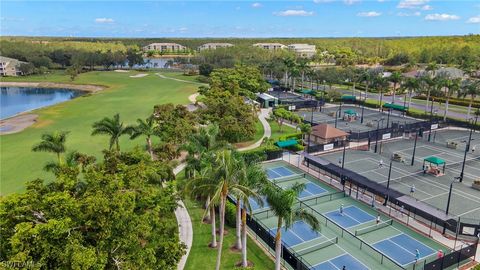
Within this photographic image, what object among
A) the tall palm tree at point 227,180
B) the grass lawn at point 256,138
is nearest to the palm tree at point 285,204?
the tall palm tree at point 227,180

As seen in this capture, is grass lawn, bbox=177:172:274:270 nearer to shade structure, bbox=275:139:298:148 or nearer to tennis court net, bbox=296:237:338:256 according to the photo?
tennis court net, bbox=296:237:338:256

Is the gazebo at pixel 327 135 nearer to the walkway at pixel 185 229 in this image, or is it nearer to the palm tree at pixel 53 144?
the walkway at pixel 185 229

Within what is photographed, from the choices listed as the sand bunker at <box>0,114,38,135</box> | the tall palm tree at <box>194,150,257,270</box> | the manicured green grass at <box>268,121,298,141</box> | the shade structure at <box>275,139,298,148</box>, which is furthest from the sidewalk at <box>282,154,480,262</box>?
the sand bunker at <box>0,114,38,135</box>

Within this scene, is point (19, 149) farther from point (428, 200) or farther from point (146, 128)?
point (428, 200)

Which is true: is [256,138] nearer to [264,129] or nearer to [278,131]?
[278,131]

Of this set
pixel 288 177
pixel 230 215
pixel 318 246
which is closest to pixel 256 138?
pixel 288 177
